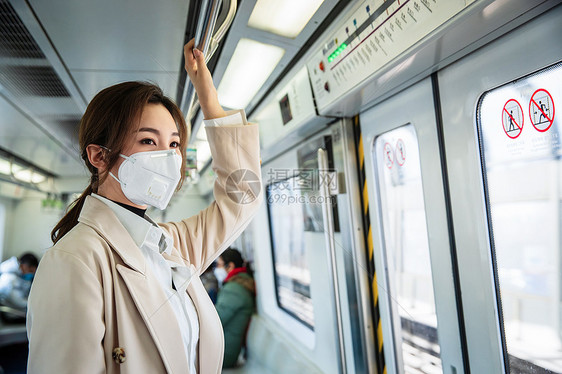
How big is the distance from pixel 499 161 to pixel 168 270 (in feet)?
4.11

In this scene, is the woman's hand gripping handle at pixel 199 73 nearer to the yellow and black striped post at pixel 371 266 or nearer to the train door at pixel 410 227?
the train door at pixel 410 227

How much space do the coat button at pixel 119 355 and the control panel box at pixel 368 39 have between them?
1347 mm

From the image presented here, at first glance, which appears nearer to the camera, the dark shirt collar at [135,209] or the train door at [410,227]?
the dark shirt collar at [135,209]

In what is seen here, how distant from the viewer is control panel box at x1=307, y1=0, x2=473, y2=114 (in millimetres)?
1229

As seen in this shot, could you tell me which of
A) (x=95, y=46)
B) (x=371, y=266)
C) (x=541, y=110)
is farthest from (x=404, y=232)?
(x=95, y=46)

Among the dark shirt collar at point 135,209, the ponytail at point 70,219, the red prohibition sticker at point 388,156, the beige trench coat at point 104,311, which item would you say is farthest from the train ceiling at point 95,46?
the red prohibition sticker at point 388,156

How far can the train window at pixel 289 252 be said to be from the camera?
283 cm

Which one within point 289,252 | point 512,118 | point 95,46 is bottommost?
point 289,252

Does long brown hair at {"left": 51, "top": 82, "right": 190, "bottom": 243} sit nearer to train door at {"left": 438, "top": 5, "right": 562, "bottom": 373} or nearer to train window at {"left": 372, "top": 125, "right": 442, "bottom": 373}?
train door at {"left": 438, "top": 5, "right": 562, "bottom": 373}

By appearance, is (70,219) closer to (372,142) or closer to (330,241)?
(330,241)

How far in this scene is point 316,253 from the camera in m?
2.70

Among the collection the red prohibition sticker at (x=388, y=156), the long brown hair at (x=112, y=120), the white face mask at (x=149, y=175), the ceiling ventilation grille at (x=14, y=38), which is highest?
the ceiling ventilation grille at (x=14, y=38)

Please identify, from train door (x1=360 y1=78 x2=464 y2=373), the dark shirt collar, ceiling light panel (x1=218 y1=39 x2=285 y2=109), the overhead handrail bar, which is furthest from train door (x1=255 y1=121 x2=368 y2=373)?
the dark shirt collar

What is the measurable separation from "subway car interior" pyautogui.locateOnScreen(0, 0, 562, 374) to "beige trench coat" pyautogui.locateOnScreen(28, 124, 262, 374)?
389mm
